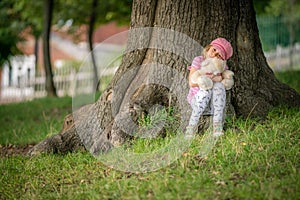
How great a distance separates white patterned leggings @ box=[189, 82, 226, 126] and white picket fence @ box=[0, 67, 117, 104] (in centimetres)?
1305

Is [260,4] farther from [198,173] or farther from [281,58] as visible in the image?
[198,173]

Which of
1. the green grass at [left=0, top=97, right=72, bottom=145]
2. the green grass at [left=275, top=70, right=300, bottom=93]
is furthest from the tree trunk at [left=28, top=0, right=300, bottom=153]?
the green grass at [left=275, top=70, right=300, bottom=93]

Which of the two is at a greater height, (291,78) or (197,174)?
(197,174)

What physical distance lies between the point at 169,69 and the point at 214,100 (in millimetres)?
895

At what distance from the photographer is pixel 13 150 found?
8164mm

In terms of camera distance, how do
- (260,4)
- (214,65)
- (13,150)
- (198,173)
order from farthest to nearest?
(260,4)
(13,150)
(214,65)
(198,173)

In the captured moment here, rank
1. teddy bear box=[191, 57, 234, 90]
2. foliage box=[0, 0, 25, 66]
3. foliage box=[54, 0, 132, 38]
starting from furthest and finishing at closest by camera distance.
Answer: foliage box=[0, 0, 25, 66], foliage box=[54, 0, 132, 38], teddy bear box=[191, 57, 234, 90]

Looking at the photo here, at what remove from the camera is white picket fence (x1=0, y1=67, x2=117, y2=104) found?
20.6 m

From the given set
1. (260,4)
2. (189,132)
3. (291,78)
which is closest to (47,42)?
(260,4)

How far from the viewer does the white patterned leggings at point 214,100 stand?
6309 mm

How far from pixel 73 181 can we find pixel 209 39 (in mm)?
2495

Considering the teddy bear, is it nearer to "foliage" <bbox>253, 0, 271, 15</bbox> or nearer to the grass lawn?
the grass lawn

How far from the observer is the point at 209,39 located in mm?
7043

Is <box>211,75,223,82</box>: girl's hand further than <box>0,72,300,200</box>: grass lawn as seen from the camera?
Yes
